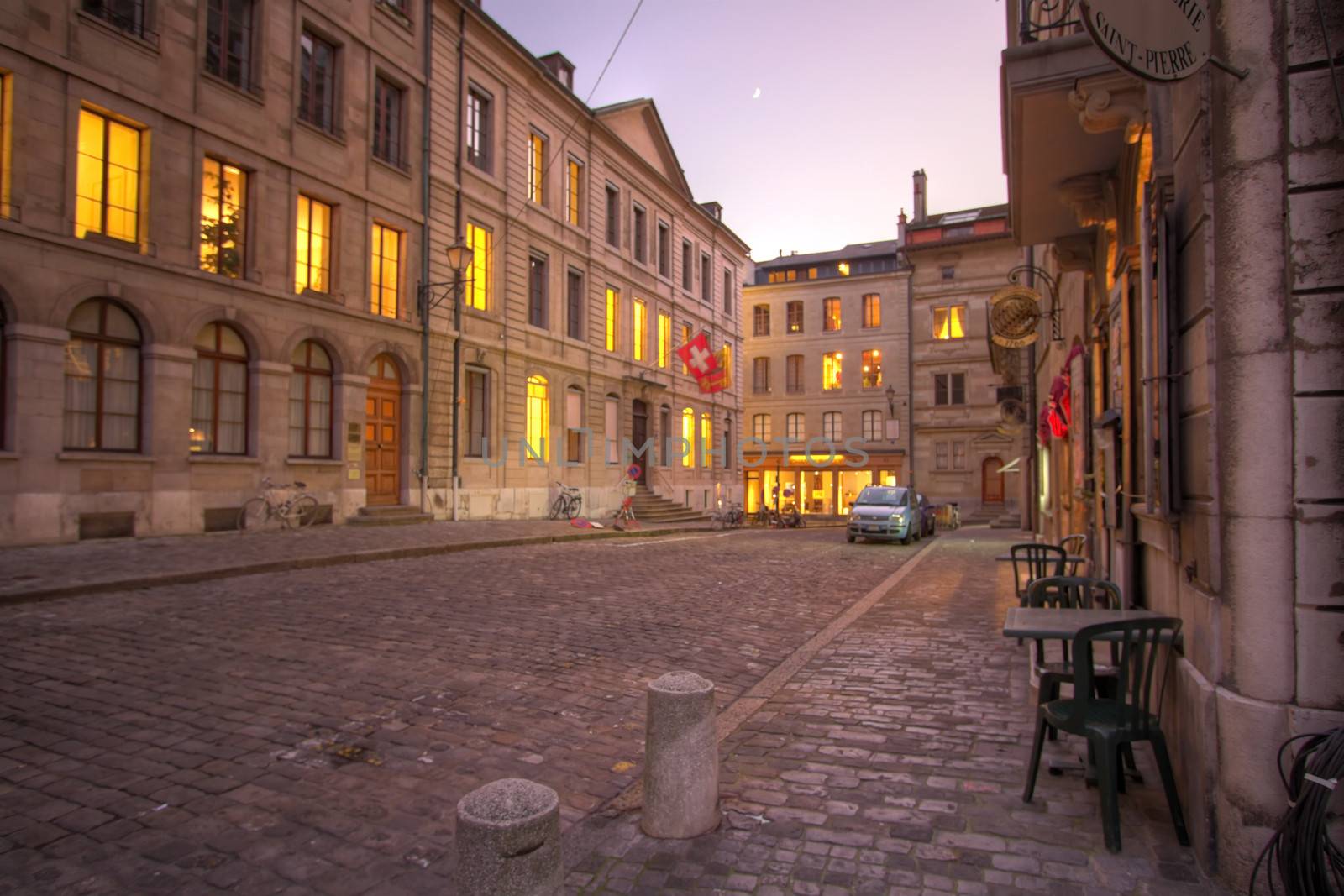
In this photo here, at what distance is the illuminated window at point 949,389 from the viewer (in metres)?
40.8

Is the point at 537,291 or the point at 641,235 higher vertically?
the point at 641,235

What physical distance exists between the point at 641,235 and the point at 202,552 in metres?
22.6

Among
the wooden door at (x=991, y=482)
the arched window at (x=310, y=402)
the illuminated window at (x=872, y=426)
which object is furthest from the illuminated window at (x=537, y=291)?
the wooden door at (x=991, y=482)

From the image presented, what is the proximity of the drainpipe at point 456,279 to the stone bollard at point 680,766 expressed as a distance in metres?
18.1

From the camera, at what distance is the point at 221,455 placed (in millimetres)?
15570

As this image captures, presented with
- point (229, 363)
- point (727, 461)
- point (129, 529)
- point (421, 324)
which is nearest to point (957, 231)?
point (727, 461)

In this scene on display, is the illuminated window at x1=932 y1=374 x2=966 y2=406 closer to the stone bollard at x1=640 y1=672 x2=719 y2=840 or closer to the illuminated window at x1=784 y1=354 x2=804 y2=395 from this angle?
the illuminated window at x1=784 y1=354 x2=804 y2=395

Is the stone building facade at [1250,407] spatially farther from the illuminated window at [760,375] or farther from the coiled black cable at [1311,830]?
the illuminated window at [760,375]

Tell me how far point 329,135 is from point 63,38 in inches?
212

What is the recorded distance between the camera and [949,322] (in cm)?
4166

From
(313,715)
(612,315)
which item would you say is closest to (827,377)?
(612,315)

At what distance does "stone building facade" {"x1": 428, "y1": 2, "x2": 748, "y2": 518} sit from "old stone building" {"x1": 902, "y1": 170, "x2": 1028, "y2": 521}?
40.5 feet

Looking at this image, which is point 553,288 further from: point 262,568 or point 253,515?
point 262,568

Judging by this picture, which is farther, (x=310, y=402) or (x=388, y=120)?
(x=388, y=120)
